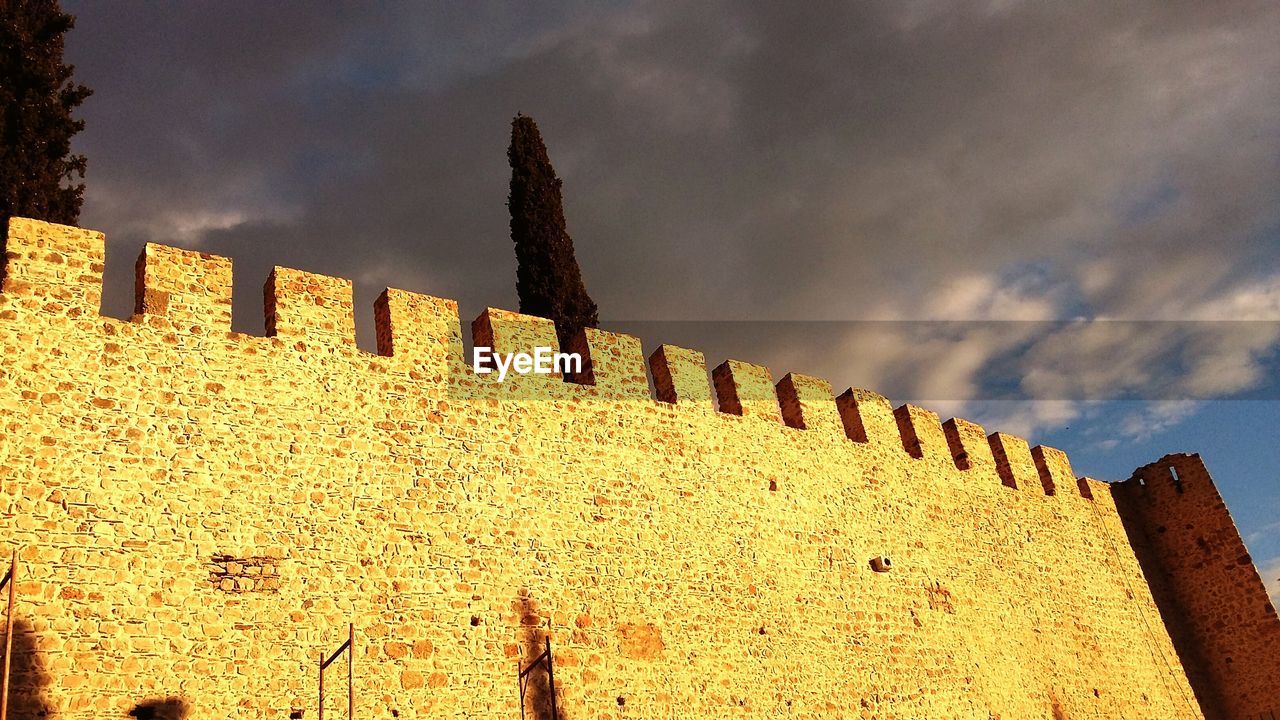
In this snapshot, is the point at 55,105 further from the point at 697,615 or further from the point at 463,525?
the point at 697,615

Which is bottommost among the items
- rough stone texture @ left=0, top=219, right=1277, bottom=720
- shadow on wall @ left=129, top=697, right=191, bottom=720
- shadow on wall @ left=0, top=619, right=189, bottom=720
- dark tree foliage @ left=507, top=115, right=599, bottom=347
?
shadow on wall @ left=129, top=697, right=191, bottom=720

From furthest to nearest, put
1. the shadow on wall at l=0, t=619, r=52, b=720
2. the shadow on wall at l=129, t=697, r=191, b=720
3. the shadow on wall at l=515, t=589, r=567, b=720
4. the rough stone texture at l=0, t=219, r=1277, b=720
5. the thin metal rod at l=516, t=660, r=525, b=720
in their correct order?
the shadow on wall at l=515, t=589, r=567, b=720 → the thin metal rod at l=516, t=660, r=525, b=720 → the rough stone texture at l=0, t=219, r=1277, b=720 → the shadow on wall at l=129, t=697, r=191, b=720 → the shadow on wall at l=0, t=619, r=52, b=720

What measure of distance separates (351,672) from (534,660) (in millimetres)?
2040

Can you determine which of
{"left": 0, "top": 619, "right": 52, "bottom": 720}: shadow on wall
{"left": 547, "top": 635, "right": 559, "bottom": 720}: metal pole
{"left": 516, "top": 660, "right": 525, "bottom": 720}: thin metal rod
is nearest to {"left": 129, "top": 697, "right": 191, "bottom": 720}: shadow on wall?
{"left": 0, "top": 619, "right": 52, "bottom": 720}: shadow on wall

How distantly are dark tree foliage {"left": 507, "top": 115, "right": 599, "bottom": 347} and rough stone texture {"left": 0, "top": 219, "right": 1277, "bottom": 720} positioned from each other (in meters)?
1.72

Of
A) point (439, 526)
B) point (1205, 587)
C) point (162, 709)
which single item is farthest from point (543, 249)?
point (1205, 587)

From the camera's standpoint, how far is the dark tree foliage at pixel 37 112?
32.2 ft

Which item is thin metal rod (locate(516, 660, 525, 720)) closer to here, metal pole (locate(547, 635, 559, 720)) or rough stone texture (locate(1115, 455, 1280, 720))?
metal pole (locate(547, 635, 559, 720))

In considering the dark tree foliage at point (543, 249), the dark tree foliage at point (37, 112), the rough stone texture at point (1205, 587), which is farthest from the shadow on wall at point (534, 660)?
the rough stone texture at point (1205, 587)

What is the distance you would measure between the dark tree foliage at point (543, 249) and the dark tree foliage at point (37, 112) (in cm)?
536

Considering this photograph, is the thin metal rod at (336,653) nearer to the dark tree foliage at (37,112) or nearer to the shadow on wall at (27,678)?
the shadow on wall at (27,678)

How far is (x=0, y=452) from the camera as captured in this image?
6945mm

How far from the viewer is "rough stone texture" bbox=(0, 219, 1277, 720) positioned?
23.4 ft

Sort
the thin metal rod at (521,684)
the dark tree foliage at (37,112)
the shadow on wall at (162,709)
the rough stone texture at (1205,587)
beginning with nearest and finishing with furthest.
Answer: the shadow on wall at (162,709) < the thin metal rod at (521,684) < the dark tree foliage at (37,112) < the rough stone texture at (1205,587)
